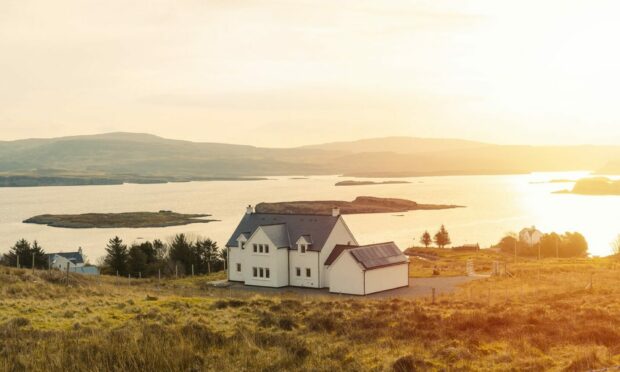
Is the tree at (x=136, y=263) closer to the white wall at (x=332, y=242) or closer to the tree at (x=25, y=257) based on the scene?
the tree at (x=25, y=257)

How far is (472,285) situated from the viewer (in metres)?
47.3

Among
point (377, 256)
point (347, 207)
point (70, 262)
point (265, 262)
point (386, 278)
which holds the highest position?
point (347, 207)

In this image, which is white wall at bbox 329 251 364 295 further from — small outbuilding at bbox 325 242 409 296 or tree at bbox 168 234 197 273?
tree at bbox 168 234 197 273

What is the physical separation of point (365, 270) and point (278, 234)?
9.26 meters

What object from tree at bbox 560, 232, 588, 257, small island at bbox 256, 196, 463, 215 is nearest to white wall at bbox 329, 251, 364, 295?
tree at bbox 560, 232, 588, 257

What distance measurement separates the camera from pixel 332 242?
169ft

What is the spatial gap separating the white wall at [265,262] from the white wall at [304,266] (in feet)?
2.01

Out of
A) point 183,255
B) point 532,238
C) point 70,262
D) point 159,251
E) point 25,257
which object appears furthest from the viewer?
point 532,238

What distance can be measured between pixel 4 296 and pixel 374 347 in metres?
21.8

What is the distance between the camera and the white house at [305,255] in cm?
4812

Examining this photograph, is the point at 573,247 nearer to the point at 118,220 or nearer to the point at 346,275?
the point at 346,275

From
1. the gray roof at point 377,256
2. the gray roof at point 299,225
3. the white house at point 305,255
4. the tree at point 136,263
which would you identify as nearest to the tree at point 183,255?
the tree at point 136,263

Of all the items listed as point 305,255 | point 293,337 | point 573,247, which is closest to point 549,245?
point 573,247

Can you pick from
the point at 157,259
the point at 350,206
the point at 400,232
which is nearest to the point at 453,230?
the point at 400,232
